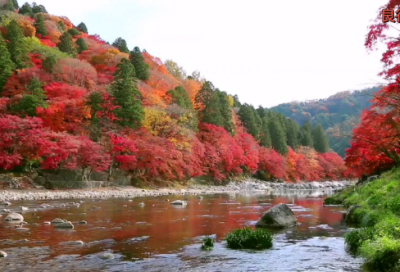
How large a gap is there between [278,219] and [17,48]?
36.6m

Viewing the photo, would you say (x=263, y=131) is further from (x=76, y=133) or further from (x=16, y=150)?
(x=16, y=150)

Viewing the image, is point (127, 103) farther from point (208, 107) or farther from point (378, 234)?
point (378, 234)

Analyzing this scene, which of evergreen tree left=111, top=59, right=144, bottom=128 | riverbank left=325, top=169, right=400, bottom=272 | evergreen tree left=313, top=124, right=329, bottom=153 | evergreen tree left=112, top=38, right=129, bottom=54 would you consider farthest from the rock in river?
evergreen tree left=313, top=124, right=329, bottom=153

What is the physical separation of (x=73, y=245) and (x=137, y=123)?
1080 inches

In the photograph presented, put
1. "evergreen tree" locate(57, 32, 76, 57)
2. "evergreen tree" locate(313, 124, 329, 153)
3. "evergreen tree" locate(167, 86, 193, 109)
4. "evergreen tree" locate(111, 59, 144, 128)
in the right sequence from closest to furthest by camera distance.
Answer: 1. "evergreen tree" locate(111, 59, 144, 128)
2. "evergreen tree" locate(167, 86, 193, 109)
3. "evergreen tree" locate(57, 32, 76, 57)
4. "evergreen tree" locate(313, 124, 329, 153)

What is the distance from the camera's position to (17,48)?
38.1 metres

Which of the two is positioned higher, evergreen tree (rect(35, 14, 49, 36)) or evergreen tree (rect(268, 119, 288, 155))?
evergreen tree (rect(35, 14, 49, 36))

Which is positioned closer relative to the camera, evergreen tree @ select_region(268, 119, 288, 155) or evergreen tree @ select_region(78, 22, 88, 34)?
evergreen tree @ select_region(268, 119, 288, 155)

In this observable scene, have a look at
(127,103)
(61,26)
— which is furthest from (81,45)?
(127,103)

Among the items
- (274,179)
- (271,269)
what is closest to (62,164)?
(271,269)

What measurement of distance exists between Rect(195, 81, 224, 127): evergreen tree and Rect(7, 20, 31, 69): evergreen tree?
77.9 feet

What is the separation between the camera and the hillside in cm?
2816

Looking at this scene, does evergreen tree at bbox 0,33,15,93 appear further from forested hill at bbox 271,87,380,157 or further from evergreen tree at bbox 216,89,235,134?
forested hill at bbox 271,87,380,157

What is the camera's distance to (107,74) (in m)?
45.4
